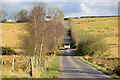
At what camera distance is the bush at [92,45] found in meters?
47.0

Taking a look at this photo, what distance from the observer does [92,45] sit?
48.6 metres

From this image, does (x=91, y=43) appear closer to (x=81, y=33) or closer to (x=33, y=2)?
(x=81, y=33)

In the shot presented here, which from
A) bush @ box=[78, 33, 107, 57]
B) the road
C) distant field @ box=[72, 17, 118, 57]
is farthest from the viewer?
bush @ box=[78, 33, 107, 57]

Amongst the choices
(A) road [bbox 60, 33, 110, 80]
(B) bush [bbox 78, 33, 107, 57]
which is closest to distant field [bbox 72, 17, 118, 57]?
(B) bush [bbox 78, 33, 107, 57]

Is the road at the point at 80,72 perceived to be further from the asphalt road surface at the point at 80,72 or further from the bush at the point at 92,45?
the bush at the point at 92,45

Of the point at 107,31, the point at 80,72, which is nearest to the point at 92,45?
the point at 107,31

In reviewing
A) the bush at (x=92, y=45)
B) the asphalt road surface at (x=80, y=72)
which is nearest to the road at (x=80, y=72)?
the asphalt road surface at (x=80, y=72)

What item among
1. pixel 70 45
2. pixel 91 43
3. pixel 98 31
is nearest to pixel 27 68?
pixel 98 31

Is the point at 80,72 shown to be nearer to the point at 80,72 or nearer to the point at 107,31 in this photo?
the point at 80,72

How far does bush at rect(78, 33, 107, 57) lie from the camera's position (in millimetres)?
46969

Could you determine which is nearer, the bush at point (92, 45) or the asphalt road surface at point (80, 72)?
the asphalt road surface at point (80, 72)

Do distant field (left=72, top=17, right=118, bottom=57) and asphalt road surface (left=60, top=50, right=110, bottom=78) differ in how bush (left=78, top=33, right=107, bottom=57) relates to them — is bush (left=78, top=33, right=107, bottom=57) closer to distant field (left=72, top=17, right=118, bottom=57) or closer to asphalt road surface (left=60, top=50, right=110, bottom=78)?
distant field (left=72, top=17, right=118, bottom=57)

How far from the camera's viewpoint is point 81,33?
5188 centimetres

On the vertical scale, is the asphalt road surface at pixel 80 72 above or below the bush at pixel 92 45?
below
